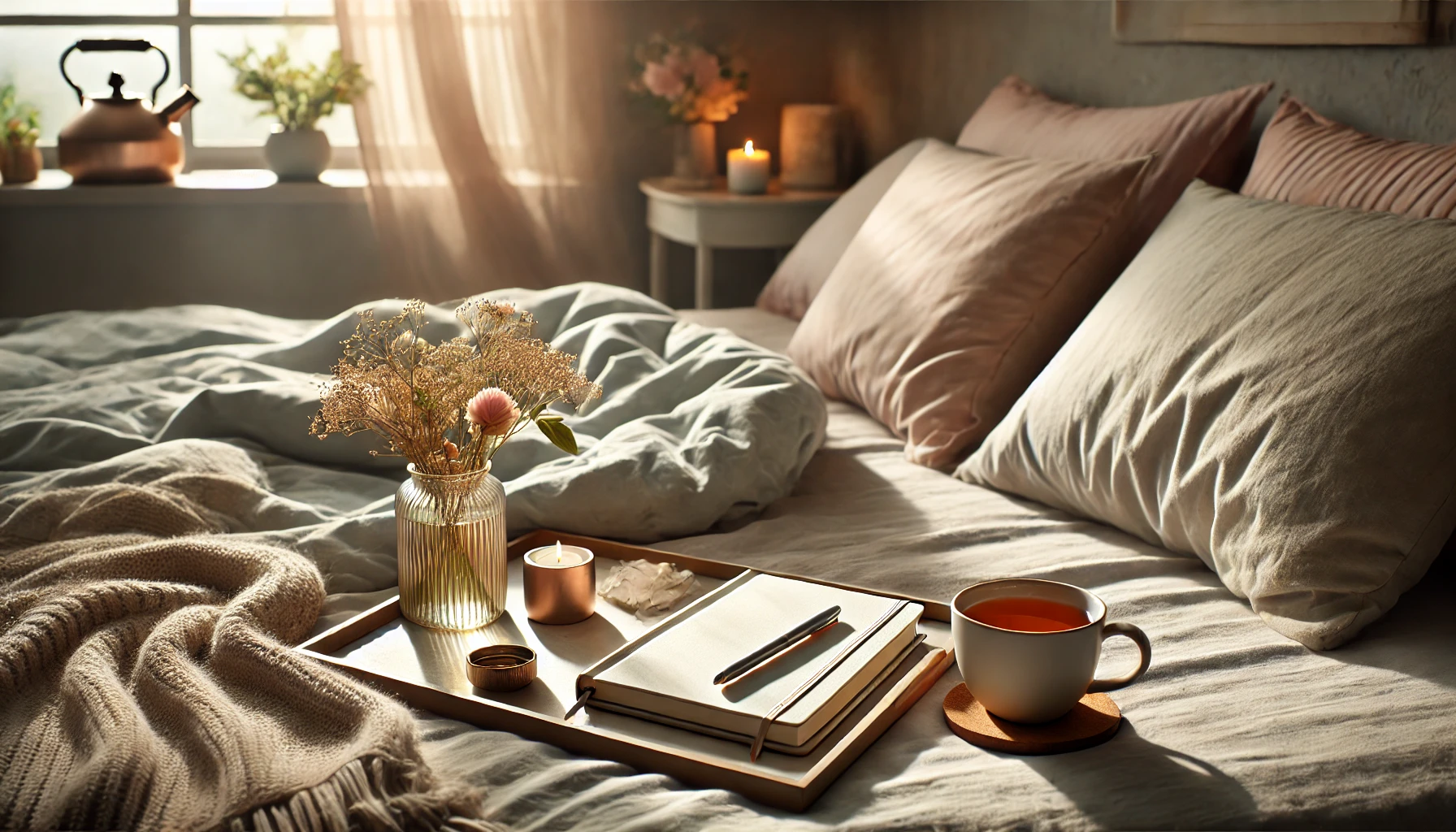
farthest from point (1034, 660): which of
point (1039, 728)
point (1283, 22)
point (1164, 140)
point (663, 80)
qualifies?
point (663, 80)

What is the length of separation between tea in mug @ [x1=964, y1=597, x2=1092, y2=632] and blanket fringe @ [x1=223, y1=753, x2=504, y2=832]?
358 millimetres

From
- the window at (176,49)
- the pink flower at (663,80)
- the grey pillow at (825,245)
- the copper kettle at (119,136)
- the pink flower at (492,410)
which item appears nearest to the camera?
the pink flower at (492,410)

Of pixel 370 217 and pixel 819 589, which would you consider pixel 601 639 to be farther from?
pixel 370 217

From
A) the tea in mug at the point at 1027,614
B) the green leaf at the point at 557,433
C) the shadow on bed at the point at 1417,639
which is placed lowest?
the shadow on bed at the point at 1417,639

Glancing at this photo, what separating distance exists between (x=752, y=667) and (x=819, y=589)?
6.1 inches

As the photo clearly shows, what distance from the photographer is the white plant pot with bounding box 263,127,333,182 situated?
9.64 feet

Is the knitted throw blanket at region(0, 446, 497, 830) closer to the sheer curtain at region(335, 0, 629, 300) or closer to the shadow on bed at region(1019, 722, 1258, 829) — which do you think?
the shadow on bed at region(1019, 722, 1258, 829)

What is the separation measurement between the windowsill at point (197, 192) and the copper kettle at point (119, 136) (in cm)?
4

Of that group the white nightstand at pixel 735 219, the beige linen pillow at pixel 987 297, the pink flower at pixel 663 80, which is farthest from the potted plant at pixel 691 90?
the beige linen pillow at pixel 987 297

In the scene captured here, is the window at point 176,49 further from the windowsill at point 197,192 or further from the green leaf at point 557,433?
the green leaf at point 557,433

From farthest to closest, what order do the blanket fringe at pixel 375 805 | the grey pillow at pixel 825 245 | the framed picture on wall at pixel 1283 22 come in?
the grey pillow at pixel 825 245 → the framed picture on wall at pixel 1283 22 → the blanket fringe at pixel 375 805

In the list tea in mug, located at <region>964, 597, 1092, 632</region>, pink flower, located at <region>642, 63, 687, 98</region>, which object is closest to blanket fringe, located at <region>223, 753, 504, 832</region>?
tea in mug, located at <region>964, 597, 1092, 632</region>

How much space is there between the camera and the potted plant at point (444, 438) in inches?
37.7

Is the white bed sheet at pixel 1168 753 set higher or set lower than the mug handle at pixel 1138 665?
lower
